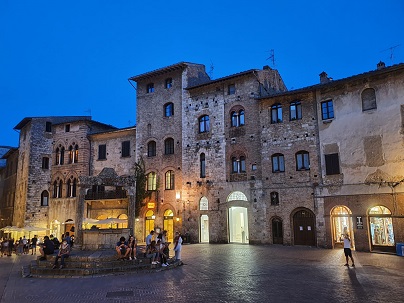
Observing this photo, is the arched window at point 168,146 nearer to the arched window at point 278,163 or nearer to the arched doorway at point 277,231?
the arched window at point 278,163

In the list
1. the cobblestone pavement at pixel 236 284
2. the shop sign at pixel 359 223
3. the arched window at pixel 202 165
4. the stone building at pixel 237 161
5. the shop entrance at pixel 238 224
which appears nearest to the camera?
the cobblestone pavement at pixel 236 284

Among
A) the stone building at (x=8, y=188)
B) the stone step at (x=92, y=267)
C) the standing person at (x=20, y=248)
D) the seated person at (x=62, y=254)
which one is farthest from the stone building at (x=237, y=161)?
the standing person at (x=20, y=248)

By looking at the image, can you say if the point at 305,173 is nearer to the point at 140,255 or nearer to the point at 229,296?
the point at 140,255

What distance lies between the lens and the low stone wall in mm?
18875

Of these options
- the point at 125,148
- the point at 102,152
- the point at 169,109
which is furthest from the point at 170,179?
the point at 102,152

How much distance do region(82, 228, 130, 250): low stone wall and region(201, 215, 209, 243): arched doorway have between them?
10762 mm

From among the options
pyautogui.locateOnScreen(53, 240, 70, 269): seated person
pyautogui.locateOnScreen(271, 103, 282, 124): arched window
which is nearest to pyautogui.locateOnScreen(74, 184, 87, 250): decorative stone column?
pyautogui.locateOnScreen(53, 240, 70, 269): seated person

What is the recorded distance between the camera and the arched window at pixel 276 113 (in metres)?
26.3

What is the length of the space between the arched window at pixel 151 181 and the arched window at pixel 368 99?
58.7ft

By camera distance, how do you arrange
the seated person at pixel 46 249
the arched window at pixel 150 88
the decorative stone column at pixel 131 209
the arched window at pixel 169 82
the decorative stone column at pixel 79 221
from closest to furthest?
the seated person at pixel 46 249 → the decorative stone column at pixel 79 221 → the decorative stone column at pixel 131 209 → the arched window at pixel 169 82 → the arched window at pixel 150 88

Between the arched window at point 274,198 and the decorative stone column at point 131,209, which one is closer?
the decorative stone column at point 131,209

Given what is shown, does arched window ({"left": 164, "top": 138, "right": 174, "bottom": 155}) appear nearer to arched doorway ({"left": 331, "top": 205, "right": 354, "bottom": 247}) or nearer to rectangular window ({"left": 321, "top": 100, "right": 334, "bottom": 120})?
rectangular window ({"left": 321, "top": 100, "right": 334, "bottom": 120})

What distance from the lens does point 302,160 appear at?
24.9 m

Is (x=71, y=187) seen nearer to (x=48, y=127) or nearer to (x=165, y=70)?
(x=48, y=127)
